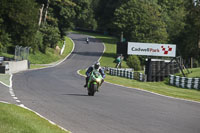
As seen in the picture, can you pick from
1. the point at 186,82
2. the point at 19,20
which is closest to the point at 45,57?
the point at 19,20

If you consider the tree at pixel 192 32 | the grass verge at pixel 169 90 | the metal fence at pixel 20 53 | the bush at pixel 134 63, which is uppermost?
the tree at pixel 192 32

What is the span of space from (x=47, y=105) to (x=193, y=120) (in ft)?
14.4

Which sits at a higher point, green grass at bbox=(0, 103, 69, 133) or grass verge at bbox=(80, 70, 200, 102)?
green grass at bbox=(0, 103, 69, 133)

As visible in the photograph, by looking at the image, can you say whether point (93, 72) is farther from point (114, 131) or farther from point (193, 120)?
point (114, 131)

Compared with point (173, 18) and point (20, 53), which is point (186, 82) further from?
point (173, 18)

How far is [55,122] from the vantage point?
1018 cm

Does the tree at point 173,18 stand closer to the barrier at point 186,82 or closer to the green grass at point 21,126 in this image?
the barrier at point 186,82

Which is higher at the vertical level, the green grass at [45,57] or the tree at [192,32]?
the tree at [192,32]

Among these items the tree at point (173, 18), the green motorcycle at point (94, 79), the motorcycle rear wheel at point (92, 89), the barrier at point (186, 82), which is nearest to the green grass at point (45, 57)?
the tree at point (173, 18)

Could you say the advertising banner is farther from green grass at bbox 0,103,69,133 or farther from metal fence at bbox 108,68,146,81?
green grass at bbox 0,103,69,133

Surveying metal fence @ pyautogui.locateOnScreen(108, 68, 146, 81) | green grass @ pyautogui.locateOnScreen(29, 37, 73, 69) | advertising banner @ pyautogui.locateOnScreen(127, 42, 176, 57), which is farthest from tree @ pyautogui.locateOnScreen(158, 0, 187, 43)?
metal fence @ pyautogui.locateOnScreen(108, 68, 146, 81)

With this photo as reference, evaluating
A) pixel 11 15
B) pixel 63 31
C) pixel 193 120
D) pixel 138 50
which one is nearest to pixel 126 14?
pixel 63 31

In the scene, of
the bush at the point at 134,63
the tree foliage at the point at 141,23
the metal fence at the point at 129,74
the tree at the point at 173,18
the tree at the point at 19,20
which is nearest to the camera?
the metal fence at the point at 129,74

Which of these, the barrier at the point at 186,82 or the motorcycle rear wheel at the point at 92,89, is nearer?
the motorcycle rear wheel at the point at 92,89
